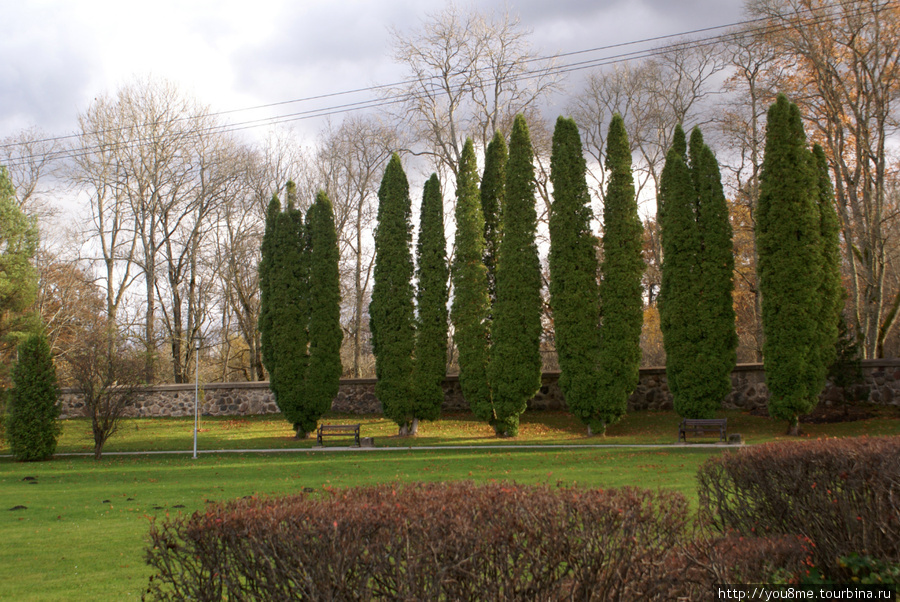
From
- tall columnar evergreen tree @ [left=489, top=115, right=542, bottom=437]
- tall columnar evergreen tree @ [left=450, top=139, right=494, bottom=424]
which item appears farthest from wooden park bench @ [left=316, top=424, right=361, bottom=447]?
tall columnar evergreen tree @ [left=489, top=115, right=542, bottom=437]

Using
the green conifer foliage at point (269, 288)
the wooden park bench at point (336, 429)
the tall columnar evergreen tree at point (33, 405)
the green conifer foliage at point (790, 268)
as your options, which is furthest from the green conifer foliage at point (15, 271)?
the green conifer foliage at point (790, 268)

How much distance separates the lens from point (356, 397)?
2425cm

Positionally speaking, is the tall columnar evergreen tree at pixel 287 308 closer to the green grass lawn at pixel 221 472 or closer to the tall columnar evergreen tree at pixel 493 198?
the green grass lawn at pixel 221 472

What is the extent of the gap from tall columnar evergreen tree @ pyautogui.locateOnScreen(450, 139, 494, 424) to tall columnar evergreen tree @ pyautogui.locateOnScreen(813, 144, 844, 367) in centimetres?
971

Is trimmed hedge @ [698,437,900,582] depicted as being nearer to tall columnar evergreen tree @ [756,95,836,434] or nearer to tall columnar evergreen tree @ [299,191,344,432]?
tall columnar evergreen tree @ [756,95,836,434]

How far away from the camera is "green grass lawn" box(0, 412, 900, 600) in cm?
615

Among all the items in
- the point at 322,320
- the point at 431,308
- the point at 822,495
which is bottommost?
the point at 822,495

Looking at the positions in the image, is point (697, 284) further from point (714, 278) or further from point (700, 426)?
point (700, 426)

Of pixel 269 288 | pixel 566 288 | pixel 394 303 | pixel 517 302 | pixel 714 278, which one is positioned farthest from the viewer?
pixel 269 288

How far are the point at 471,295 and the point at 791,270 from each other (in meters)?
9.29

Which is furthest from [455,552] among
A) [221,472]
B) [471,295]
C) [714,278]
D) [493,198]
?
[493,198]

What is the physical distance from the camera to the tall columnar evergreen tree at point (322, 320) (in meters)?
19.7

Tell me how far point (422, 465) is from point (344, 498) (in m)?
9.26

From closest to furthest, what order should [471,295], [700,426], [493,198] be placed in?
[700,426]
[471,295]
[493,198]
